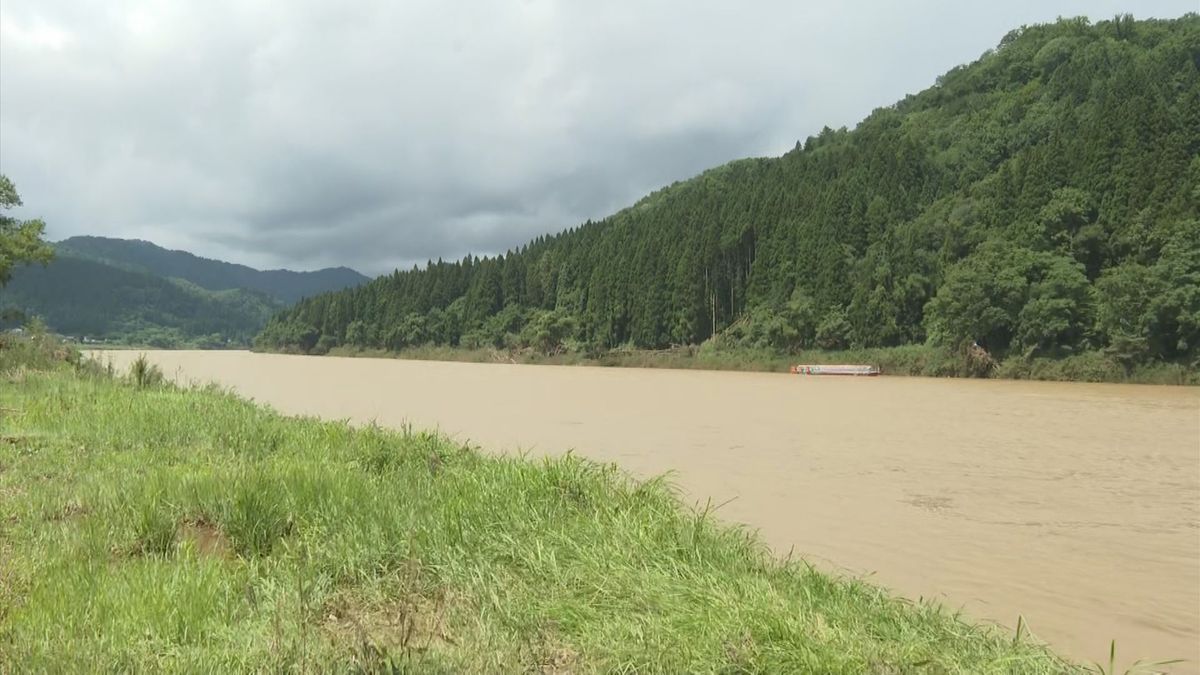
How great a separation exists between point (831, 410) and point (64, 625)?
2302cm

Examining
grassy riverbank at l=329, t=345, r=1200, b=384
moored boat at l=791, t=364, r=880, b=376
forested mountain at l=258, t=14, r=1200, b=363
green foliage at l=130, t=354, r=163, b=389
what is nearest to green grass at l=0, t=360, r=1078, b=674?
green foliage at l=130, t=354, r=163, b=389

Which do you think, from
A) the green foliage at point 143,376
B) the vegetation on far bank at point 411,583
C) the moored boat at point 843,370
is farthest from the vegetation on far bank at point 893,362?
the green foliage at point 143,376

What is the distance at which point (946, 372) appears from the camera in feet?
158

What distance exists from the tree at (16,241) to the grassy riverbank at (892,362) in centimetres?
4832

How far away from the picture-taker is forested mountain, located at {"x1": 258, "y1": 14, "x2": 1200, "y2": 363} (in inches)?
1741

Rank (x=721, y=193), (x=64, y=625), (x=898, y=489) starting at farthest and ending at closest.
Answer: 1. (x=721, y=193)
2. (x=898, y=489)
3. (x=64, y=625)

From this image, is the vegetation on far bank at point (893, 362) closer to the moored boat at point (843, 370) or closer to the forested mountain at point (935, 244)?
the forested mountain at point (935, 244)

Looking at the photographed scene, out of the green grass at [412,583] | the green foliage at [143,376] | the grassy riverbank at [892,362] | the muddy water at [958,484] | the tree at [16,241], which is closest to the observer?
the green grass at [412,583]

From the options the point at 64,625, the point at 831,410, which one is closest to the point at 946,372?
the point at 831,410

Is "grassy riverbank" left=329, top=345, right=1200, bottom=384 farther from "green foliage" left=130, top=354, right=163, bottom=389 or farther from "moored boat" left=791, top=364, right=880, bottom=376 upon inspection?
"green foliage" left=130, top=354, right=163, bottom=389

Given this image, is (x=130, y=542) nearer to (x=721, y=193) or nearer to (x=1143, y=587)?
(x=1143, y=587)

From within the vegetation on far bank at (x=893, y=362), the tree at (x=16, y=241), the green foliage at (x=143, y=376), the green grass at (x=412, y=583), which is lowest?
the green grass at (x=412, y=583)

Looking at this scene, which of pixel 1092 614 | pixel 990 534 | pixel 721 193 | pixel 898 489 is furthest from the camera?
pixel 721 193

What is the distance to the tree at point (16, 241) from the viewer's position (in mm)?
24250
